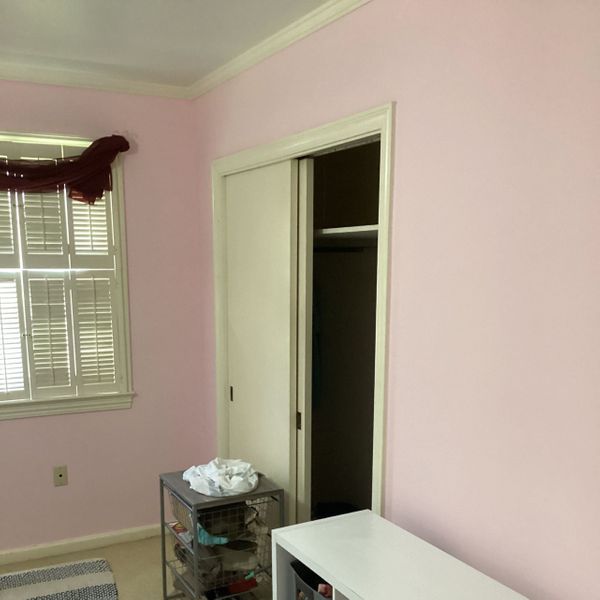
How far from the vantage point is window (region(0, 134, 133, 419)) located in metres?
2.99

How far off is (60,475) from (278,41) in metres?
2.51

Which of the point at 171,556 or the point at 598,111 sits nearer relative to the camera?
the point at 598,111

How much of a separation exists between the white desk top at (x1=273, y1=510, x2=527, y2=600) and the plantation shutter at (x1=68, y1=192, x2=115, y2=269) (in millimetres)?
1966

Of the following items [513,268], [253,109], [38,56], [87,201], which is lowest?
[513,268]

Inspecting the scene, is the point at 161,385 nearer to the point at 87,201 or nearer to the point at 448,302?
the point at 87,201

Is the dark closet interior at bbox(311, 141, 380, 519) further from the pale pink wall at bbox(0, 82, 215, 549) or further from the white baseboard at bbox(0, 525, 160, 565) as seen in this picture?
the white baseboard at bbox(0, 525, 160, 565)

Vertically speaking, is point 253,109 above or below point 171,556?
above

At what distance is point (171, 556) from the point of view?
3.17 meters

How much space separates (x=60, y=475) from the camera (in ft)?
10.4

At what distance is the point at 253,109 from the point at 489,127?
4.80ft

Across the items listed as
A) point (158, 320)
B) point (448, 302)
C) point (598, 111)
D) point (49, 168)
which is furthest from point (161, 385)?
point (598, 111)

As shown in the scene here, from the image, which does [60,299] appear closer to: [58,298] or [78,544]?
[58,298]

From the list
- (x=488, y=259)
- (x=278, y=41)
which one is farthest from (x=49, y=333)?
(x=488, y=259)

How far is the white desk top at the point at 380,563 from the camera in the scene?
55.2 inches
